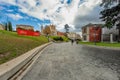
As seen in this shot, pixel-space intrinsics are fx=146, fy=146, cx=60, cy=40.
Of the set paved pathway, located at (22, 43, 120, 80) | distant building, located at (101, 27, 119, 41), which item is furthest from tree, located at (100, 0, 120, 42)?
distant building, located at (101, 27, 119, 41)

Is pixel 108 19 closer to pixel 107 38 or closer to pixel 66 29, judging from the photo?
pixel 107 38

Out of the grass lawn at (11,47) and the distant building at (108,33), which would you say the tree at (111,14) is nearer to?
the grass lawn at (11,47)

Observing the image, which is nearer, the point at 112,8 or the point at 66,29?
the point at 112,8

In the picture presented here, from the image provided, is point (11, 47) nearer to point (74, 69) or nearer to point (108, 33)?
point (74, 69)

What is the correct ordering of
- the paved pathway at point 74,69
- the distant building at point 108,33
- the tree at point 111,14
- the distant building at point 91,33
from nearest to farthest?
the paved pathway at point 74,69 < the tree at point 111,14 < the distant building at point 108,33 < the distant building at point 91,33

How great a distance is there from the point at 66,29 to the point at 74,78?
152 meters

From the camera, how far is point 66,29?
157375 mm

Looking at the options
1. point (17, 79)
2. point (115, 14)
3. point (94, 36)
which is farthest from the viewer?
point (94, 36)

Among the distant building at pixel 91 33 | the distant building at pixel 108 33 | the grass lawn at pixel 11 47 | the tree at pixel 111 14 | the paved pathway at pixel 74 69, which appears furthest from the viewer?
the distant building at pixel 91 33

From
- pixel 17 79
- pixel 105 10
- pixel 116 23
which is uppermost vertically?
pixel 105 10

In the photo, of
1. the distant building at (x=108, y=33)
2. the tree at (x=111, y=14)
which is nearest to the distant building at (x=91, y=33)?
the distant building at (x=108, y=33)

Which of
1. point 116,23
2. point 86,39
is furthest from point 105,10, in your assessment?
point 86,39

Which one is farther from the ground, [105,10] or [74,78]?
[105,10]

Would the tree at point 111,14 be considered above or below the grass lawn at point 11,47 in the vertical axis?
above
